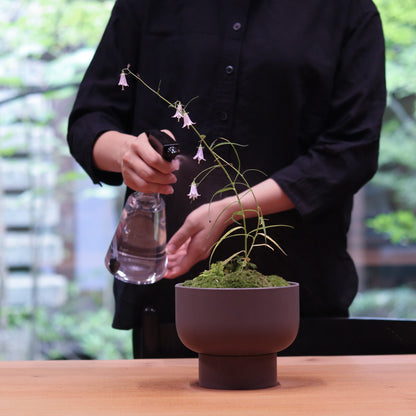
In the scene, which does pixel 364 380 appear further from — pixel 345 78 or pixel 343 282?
pixel 345 78

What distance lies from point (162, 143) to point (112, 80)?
504 millimetres

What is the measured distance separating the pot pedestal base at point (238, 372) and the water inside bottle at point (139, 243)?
0.41m

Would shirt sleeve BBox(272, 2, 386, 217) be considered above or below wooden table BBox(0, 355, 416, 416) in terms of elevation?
above

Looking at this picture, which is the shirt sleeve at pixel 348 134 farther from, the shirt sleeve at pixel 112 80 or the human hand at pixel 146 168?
the shirt sleeve at pixel 112 80

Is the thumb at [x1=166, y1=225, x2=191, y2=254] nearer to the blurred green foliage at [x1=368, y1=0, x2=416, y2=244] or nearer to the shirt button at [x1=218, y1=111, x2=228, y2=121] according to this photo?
the shirt button at [x1=218, y1=111, x2=228, y2=121]

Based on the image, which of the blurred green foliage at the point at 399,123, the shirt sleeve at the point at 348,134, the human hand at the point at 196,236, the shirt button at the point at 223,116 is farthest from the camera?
the blurred green foliage at the point at 399,123

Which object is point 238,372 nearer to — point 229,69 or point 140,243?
point 140,243

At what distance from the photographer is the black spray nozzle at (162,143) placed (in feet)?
3.15

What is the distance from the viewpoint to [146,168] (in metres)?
1.03

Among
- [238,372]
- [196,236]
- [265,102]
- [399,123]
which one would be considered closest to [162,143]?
[196,236]

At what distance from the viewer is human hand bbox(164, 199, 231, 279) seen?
1138 mm

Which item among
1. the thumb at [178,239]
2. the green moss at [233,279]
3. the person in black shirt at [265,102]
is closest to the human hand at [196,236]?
the thumb at [178,239]

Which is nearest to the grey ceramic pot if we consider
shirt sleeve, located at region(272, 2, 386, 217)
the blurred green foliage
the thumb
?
the thumb

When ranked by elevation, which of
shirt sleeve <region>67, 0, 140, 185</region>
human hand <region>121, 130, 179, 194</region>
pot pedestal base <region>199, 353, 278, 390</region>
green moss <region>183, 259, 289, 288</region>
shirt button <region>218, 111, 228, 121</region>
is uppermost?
shirt sleeve <region>67, 0, 140, 185</region>
